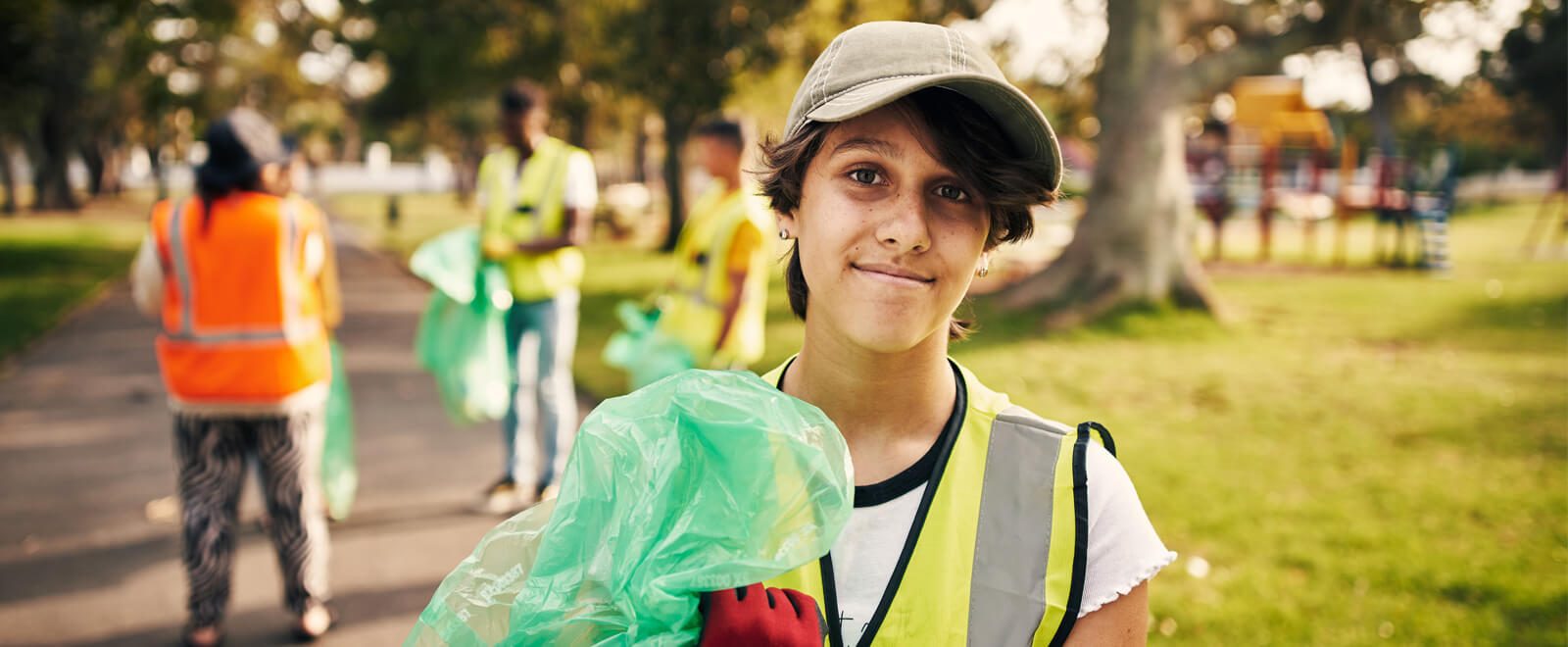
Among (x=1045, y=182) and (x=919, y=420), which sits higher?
(x=1045, y=182)

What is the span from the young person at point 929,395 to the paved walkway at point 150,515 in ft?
11.3

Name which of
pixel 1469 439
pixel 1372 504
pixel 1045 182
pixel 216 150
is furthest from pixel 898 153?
pixel 1469 439

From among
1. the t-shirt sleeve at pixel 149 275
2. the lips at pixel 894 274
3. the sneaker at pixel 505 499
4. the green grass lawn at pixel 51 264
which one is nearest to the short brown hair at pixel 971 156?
the lips at pixel 894 274

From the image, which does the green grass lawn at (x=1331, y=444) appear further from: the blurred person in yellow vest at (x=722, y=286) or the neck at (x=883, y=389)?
the neck at (x=883, y=389)

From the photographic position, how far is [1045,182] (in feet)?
5.18

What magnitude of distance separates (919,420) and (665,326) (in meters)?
3.42

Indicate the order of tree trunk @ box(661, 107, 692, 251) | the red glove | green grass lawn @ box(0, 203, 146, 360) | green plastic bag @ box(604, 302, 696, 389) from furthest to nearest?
tree trunk @ box(661, 107, 692, 251), green grass lawn @ box(0, 203, 146, 360), green plastic bag @ box(604, 302, 696, 389), the red glove

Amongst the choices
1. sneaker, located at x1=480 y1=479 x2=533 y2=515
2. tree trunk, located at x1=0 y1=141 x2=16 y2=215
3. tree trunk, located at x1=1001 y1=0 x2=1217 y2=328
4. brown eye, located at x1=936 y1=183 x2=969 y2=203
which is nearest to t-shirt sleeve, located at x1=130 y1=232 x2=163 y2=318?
sneaker, located at x1=480 y1=479 x2=533 y2=515

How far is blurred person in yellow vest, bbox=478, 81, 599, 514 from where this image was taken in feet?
18.4

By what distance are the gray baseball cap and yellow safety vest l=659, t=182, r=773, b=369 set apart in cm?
333

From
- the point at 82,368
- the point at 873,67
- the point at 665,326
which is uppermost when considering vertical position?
the point at 873,67

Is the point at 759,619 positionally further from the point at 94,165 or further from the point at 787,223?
the point at 94,165

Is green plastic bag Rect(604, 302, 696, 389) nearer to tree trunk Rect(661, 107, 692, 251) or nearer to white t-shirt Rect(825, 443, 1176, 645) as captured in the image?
white t-shirt Rect(825, 443, 1176, 645)

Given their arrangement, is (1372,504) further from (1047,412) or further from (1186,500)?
(1047,412)
